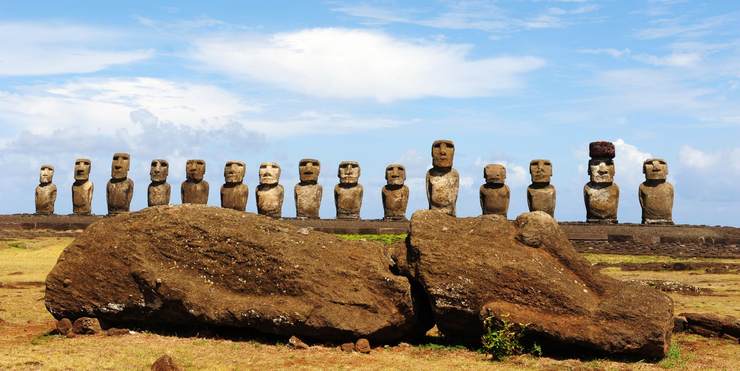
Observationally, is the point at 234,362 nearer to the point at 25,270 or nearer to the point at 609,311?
the point at 609,311

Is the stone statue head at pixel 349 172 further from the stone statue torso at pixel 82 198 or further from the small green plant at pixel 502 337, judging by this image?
the small green plant at pixel 502 337

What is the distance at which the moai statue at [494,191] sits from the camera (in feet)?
107

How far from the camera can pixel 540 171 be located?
108ft

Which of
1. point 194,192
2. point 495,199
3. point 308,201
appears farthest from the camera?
point 194,192

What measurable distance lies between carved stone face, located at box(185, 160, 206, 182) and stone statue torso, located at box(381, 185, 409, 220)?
26.7 ft

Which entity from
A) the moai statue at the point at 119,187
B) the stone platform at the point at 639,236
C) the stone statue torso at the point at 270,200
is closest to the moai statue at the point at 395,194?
the stone platform at the point at 639,236

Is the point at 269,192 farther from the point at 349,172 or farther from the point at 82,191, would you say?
the point at 82,191

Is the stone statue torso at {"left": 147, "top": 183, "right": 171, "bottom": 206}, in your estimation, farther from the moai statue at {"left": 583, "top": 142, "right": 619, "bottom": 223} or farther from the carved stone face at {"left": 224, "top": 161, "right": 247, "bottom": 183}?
the moai statue at {"left": 583, "top": 142, "right": 619, "bottom": 223}

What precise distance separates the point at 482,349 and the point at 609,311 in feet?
5.75

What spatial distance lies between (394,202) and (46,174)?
1678 centimetres

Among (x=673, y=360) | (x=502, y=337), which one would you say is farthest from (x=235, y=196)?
(x=673, y=360)

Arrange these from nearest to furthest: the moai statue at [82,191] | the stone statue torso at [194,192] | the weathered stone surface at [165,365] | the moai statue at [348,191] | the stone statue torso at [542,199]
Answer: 1. the weathered stone surface at [165,365]
2. the stone statue torso at [542,199]
3. the moai statue at [348,191]
4. the stone statue torso at [194,192]
5. the moai statue at [82,191]

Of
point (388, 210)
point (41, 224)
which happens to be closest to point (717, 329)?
point (388, 210)

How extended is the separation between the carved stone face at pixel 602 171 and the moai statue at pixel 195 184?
1562 centimetres
